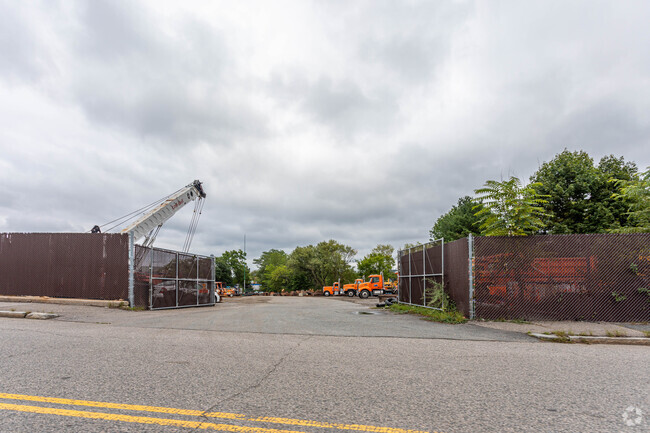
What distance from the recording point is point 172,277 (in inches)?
725

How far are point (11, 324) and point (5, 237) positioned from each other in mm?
8932

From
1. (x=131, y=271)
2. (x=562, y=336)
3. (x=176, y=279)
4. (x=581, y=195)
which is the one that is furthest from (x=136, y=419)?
(x=581, y=195)

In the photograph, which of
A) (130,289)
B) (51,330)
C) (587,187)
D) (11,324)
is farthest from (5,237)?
(587,187)

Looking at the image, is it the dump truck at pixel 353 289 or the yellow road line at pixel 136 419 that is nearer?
the yellow road line at pixel 136 419

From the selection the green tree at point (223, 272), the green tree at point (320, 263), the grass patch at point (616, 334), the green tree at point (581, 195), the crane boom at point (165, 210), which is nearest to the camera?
the grass patch at point (616, 334)

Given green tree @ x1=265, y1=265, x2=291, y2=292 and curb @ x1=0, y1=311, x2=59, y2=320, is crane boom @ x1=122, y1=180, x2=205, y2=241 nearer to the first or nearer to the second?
curb @ x1=0, y1=311, x2=59, y2=320

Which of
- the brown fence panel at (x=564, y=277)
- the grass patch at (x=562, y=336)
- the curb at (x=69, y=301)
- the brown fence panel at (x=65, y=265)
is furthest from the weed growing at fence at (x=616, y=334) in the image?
the brown fence panel at (x=65, y=265)

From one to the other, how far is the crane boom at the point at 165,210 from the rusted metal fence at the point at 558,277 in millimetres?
17168

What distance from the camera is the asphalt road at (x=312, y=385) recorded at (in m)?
3.61

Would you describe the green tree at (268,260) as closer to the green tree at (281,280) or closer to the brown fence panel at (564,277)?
the green tree at (281,280)

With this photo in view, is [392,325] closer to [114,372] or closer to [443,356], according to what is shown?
[443,356]

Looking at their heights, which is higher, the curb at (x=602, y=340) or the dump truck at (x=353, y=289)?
the curb at (x=602, y=340)

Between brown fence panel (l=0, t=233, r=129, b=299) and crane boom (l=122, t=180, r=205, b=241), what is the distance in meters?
3.95

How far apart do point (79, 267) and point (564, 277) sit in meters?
18.1
